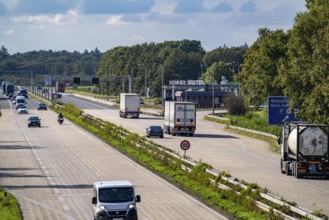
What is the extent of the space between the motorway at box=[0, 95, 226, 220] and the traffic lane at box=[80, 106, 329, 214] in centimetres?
A: 535

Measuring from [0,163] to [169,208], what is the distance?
25.0 m

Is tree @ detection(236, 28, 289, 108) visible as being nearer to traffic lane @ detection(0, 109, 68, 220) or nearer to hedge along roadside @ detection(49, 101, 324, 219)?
hedge along roadside @ detection(49, 101, 324, 219)

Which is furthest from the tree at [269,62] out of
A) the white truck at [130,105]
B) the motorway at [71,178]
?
the motorway at [71,178]

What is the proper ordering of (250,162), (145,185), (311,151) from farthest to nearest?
(250,162) → (311,151) → (145,185)

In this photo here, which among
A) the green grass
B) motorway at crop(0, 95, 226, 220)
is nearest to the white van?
motorway at crop(0, 95, 226, 220)

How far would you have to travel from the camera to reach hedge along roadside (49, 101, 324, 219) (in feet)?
106

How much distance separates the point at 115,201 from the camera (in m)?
29.9

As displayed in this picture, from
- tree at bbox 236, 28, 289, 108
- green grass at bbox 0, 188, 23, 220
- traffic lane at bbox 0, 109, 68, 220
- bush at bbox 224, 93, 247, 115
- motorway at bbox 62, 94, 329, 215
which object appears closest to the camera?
green grass at bbox 0, 188, 23, 220

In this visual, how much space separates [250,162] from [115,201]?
29.3 m

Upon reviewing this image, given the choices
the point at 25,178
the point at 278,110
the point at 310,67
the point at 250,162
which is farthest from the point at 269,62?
the point at 25,178

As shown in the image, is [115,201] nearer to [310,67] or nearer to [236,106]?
[310,67]

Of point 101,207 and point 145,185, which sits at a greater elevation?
point 101,207

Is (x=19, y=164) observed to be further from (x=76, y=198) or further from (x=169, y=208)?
(x=169, y=208)

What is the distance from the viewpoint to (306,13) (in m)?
72.0
